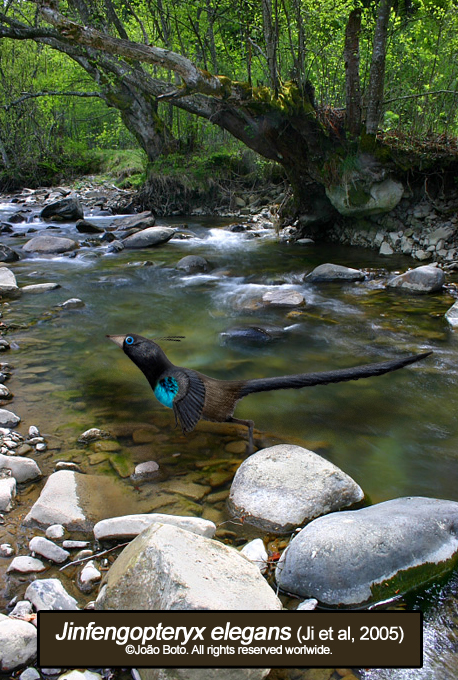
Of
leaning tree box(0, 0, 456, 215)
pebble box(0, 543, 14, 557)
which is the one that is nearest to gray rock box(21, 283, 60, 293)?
leaning tree box(0, 0, 456, 215)

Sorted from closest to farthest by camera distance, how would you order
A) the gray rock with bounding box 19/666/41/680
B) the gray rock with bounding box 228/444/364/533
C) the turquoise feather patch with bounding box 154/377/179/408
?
the gray rock with bounding box 19/666/41/680 → the gray rock with bounding box 228/444/364/533 → the turquoise feather patch with bounding box 154/377/179/408

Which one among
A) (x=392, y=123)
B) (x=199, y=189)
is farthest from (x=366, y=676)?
(x=199, y=189)

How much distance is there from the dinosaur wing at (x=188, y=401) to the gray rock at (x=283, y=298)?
4.38m

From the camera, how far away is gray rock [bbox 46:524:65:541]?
2461mm

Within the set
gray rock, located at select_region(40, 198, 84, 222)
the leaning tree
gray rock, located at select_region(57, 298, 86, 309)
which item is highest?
the leaning tree

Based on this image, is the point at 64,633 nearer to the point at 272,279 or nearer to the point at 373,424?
the point at 373,424

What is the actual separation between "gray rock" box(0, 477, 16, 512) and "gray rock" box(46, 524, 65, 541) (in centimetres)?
35

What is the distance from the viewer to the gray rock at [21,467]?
291cm

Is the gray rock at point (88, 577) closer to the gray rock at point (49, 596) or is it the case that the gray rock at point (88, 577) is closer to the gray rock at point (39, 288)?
the gray rock at point (49, 596)

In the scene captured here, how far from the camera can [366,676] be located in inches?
70.5

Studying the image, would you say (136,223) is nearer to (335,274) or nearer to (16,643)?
(335,274)

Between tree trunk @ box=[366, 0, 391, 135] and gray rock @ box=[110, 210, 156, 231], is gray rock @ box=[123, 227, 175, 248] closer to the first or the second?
gray rock @ box=[110, 210, 156, 231]

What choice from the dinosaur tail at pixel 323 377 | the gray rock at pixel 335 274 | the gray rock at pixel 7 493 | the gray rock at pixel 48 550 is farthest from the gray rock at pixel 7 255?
the gray rock at pixel 48 550

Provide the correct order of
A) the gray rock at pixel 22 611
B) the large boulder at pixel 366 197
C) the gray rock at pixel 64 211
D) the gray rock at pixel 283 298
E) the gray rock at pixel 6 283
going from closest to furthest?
1. the gray rock at pixel 22 611
2. the gray rock at pixel 283 298
3. the gray rock at pixel 6 283
4. the large boulder at pixel 366 197
5. the gray rock at pixel 64 211
